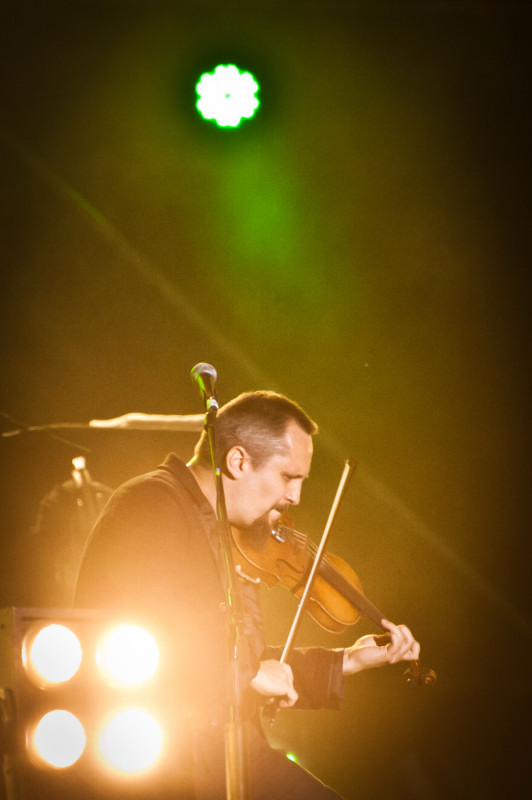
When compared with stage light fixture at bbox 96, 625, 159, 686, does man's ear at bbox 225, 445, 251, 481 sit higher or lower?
higher

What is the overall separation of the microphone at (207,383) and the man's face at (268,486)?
2.10 ft

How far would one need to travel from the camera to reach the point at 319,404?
3990mm

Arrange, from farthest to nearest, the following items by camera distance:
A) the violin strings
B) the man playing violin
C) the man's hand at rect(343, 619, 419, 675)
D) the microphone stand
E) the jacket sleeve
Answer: the violin strings → the man's hand at rect(343, 619, 419, 675) → the jacket sleeve → the man playing violin → the microphone stand

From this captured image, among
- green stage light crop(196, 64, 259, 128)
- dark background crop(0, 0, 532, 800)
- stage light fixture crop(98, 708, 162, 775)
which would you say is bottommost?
stage light fixture crop(98, 708, 162, 775)

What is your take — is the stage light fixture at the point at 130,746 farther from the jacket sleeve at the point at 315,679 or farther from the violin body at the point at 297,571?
the violin body at the point at 297,571

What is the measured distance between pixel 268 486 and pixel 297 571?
1.32 feet

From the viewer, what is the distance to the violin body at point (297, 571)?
105 inches

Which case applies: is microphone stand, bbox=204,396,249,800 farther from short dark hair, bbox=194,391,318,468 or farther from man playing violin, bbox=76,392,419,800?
short dark hair, bbox=194,391,318,468

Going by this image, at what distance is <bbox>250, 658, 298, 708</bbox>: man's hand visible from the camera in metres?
1.91

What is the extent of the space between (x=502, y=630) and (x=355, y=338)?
161 centimetres

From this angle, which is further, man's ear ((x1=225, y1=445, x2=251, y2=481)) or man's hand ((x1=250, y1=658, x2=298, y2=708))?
man's ear ((x1=225, y1=445, x2=251, y2=481))

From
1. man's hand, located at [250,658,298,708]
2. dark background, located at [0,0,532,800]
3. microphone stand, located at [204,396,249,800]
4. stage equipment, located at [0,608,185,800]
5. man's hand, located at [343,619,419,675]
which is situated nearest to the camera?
stage equipment, located at [0,608,185,800]

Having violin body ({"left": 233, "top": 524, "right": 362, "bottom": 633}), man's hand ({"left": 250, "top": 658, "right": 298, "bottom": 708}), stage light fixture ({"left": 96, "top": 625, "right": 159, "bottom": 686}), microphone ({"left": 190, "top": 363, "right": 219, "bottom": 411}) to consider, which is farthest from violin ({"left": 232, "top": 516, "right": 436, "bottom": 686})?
stage light fixture ({"left": 96, "top": 625, "right": 159, "bottom": 686})

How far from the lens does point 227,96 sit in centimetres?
356
